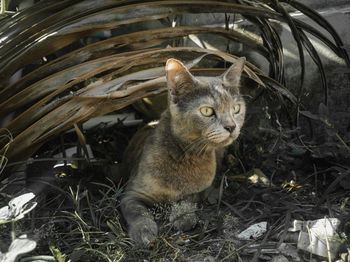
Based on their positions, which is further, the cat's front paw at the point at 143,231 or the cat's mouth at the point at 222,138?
the cat's mouth at the point at 222,138

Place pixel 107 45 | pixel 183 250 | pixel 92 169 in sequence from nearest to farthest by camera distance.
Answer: pixel 183 250 → pixel 107 45 → pixel 92 169

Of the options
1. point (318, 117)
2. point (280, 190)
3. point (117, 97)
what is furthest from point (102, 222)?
point (318, 117)

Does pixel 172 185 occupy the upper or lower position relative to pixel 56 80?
lower

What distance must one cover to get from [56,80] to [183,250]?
0.98 metres

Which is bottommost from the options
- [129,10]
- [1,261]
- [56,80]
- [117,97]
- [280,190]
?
[280,190]

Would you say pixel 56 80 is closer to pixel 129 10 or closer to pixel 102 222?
pixel 129 10

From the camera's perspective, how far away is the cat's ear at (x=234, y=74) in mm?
1848

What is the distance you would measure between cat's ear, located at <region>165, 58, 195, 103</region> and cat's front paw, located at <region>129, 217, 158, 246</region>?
0.64 metres

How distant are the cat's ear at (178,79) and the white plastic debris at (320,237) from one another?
845 mm

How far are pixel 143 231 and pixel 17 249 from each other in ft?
1.98

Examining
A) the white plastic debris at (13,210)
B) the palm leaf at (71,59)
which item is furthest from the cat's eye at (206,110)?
the white plastic debris at (13,210)

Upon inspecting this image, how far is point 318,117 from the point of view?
183cm

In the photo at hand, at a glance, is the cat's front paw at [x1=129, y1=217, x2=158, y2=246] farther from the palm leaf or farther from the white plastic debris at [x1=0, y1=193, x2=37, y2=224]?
the palm leaf

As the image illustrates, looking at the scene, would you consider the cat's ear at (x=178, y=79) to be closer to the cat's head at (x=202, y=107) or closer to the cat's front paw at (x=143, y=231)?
the cat's head at (x=202, y=107)
